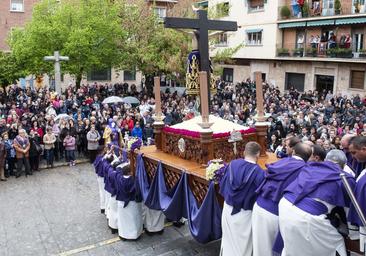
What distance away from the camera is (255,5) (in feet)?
115

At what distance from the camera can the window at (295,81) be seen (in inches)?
1273

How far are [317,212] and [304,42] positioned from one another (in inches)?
1151

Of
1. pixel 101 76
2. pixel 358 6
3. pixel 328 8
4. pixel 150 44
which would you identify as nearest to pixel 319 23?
pixel 328 8

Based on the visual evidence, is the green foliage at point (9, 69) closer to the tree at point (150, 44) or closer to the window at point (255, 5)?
the tree at point (150, 44)

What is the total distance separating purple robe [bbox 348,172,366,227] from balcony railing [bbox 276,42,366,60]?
2506 cm

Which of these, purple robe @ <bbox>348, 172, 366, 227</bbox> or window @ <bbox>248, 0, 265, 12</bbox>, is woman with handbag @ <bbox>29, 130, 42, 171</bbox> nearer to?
purple robe @ <bbox>348, 172, 366, 227</bbox>

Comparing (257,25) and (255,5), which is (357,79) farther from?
(255,5)

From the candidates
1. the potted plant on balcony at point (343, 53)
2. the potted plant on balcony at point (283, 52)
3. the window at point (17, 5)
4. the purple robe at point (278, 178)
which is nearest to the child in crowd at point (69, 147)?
the purple robe at point (278, 178)

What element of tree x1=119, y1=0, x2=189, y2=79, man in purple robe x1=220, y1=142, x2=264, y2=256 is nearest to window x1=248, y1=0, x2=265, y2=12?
tree x1=119, y1=0, x2=189, y2=79

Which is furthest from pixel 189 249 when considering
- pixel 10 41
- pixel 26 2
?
pixel 26 2

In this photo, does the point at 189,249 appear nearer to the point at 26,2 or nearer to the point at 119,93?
the point at 119,93

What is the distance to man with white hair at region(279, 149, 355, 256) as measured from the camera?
4.34m

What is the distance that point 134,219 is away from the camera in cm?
800

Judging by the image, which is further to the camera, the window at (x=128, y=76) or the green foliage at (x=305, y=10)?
the window at (x=128, y=76)
